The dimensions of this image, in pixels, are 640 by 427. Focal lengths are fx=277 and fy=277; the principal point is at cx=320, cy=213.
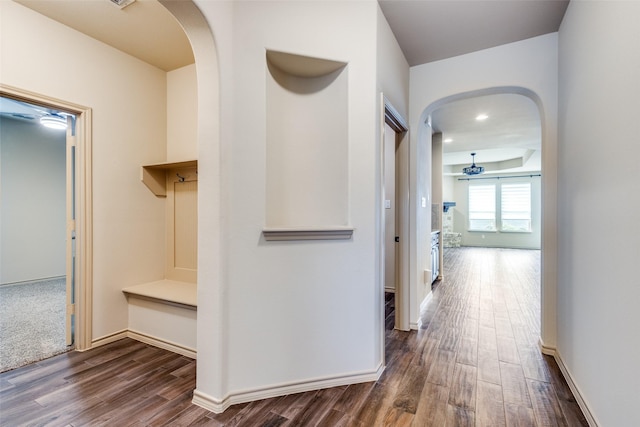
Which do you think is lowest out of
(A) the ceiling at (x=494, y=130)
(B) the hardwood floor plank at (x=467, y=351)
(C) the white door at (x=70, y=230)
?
(B) the hardwood floor plank at (x=467, y=351)

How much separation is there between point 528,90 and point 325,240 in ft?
7.88

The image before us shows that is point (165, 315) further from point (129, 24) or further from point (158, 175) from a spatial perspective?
point (129, 24)

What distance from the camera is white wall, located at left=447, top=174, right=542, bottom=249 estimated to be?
962 cm

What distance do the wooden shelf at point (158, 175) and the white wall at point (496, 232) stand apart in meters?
10.3

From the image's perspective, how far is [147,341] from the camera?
2.69 meters

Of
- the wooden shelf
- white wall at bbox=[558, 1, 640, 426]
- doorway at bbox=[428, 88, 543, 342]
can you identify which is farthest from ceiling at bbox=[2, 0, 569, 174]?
doorway at bbox=[428, 88, 543, 342]

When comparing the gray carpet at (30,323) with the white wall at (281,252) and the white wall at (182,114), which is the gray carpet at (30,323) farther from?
the white wall at (182,114)

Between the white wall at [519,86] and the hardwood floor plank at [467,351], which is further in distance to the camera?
the white wall at [519,86]

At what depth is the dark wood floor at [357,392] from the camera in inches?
65.9

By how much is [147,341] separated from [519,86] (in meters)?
4.30

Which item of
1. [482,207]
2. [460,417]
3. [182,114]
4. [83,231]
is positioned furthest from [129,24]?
[482,207]

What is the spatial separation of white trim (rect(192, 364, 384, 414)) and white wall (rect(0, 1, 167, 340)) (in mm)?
1594

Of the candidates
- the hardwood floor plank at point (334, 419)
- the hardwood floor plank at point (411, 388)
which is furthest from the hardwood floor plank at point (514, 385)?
the hardwood floor plank at point (334, 419)

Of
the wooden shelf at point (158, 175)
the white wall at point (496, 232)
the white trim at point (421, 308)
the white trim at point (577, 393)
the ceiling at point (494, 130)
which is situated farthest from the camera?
the white wall at point (496, 232)
